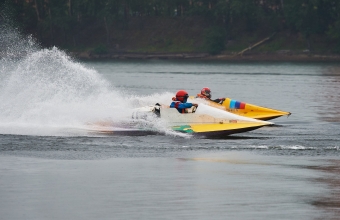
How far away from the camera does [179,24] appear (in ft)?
350

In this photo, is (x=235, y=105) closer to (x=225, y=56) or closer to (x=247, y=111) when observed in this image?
(x=247, y=111)

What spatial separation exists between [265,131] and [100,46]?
77917 mm

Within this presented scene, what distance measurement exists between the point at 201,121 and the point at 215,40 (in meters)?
73.3

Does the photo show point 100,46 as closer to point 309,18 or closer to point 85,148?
point 309,18

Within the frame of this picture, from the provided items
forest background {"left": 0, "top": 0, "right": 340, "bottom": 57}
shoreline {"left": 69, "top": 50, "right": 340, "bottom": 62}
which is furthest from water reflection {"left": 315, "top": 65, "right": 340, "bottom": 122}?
forest background {"left": 0, "top": 0, "right": 340, "bottom": 57}

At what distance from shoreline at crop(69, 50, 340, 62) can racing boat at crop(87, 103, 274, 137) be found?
67.0m

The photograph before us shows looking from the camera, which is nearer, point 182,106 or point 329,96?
point 182,106

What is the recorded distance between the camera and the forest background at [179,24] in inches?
3762

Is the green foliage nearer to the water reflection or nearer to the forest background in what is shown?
the forest background

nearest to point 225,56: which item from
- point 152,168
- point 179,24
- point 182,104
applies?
point 179,24

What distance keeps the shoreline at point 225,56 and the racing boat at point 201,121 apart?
66969 millimetres

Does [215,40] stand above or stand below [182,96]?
above

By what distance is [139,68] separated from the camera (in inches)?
3324

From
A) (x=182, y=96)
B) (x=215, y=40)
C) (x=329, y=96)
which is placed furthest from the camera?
(x=215, y=40)
